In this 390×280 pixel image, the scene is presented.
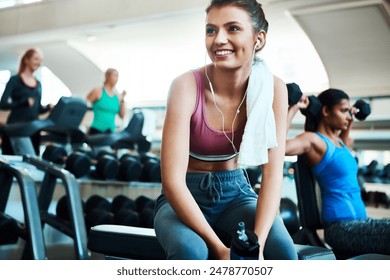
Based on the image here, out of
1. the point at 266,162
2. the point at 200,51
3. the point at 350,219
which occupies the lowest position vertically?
the point at 350,219

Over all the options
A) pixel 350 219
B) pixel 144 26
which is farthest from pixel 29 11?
pixel 350 219

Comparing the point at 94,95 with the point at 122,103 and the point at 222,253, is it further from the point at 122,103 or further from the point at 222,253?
the point at 222,253

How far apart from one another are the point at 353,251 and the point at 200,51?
676 millimetres

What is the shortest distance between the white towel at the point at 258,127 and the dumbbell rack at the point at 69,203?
1.06 m

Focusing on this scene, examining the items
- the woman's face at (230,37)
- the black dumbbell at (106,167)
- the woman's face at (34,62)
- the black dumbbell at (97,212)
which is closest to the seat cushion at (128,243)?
the woman's face at (230,37)

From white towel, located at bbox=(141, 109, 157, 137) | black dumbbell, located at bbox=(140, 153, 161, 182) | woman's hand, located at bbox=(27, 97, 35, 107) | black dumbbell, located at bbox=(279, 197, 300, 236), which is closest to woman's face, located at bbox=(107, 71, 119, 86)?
white towel, located at bbox=(141, 109, 157, 137)

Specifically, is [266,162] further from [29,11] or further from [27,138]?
[27,138]

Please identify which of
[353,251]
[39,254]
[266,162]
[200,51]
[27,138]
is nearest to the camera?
[266,162]

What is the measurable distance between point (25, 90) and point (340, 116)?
3.02 feet

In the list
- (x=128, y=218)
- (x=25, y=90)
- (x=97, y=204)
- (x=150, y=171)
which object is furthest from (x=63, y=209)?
(x=25, y=90)

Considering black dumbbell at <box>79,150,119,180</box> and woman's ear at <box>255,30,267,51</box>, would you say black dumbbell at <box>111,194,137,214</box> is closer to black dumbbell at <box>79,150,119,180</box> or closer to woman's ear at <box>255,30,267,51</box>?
black dumbbell at <box>79,150,119,180</box>

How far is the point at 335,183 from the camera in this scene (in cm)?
150

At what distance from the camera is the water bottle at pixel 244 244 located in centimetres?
97
